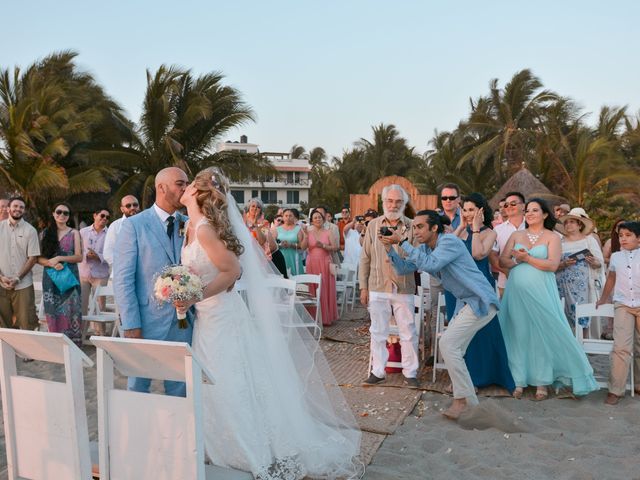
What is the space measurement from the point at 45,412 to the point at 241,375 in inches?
46.8

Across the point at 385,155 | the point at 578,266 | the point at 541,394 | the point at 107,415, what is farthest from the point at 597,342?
the point at 385,155

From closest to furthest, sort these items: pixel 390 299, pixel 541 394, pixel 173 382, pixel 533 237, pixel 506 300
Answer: pixel 173 382, pixel 541 394, pixel 533 237, pixel 506 300, pixel 390 299

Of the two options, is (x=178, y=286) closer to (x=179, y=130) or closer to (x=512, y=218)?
(x=512, y=218)

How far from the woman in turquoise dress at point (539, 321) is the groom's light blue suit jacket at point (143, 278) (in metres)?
3.60

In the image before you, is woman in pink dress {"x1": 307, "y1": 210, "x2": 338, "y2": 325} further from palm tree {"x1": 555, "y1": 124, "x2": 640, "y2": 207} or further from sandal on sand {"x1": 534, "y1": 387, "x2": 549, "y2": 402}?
palm tree {"x1": 555, "y1": 124, "x2": 640, "y2": 207}

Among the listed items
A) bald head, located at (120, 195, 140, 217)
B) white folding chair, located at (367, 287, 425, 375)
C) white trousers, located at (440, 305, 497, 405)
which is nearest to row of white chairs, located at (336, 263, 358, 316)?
white folding chair, located at (367, 287, 425, 375)

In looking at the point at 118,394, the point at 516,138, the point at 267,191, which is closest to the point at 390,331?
the point at 118,394

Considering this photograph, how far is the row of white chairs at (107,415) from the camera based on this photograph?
2812 millimetres

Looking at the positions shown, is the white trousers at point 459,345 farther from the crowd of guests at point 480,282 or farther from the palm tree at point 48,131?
the palm tree at point 48,131

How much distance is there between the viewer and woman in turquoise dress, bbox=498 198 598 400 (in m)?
5.82

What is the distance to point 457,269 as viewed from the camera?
515 cm

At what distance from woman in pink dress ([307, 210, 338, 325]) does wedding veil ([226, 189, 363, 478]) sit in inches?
207

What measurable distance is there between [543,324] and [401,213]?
6.20 feet

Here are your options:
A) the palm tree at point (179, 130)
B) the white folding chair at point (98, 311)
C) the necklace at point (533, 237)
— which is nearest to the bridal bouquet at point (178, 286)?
the necklace at point (533, 237)
